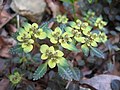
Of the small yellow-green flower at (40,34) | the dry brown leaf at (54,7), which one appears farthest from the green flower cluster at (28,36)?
the dry brown leaf at (54,7)

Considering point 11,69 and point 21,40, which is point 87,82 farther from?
point 21,40

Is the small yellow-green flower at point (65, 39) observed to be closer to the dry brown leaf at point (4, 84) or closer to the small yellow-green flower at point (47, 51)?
the small yellow-green flower at point (47, 51)

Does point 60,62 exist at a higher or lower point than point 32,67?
higher

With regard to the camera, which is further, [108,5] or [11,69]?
[108,5]

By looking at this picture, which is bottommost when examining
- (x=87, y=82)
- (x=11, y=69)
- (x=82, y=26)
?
(x=87, y=82)

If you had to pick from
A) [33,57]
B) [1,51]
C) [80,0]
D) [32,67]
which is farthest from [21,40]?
[80,0]

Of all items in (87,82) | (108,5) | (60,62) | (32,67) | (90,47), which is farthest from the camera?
(108,5)

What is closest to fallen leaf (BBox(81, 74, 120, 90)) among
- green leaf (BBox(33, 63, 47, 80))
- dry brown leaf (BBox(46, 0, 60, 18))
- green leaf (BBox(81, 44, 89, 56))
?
green leaf (BBox(81, 44, 89, 56))

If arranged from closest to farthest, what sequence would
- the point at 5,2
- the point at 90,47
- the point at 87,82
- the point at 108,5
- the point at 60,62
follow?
1. the point at 60,62
2. the point at 90,47
3. the point at 87,82
4. the point at 5,2
5. the point at 108,5
